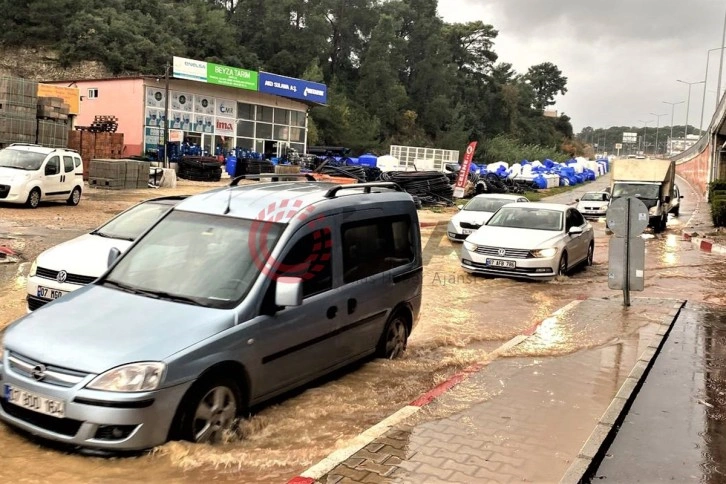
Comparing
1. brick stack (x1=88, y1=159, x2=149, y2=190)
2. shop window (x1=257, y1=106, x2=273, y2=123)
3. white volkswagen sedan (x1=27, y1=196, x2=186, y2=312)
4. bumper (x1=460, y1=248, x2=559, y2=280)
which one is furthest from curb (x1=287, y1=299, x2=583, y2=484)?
shop window (x1=257, y1=106, x2=273, y2=123)

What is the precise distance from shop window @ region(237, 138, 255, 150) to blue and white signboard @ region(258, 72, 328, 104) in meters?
3.74

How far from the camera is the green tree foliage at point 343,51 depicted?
55281 millimetres

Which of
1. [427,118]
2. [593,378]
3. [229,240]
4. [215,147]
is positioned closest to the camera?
[229,240]

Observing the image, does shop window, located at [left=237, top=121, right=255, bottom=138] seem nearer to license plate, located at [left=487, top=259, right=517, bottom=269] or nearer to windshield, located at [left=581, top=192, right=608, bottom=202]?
windshield, located at [left=581, top=192, right=608, bottom=202]

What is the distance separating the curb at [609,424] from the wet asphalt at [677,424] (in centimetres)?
6

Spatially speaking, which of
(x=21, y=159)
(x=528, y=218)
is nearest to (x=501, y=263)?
(x=528, y=218)

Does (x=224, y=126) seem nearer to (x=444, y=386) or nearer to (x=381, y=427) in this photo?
(x=444, y=386)

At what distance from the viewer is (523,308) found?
10.7 meters

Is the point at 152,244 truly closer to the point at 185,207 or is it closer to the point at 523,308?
the point at 185,207

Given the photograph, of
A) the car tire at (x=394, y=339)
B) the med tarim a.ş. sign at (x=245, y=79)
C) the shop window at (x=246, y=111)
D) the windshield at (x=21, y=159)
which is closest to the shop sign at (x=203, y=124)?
the shop window at (x=246, y=111)

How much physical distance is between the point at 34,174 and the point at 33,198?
0.68 meters

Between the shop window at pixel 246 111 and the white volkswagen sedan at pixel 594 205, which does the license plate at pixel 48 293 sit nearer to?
the white volkswagen sedan at pixel 594 205

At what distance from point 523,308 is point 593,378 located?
4153 millimetres

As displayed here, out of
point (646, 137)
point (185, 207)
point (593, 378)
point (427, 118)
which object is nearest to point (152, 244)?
point (185, 207)
